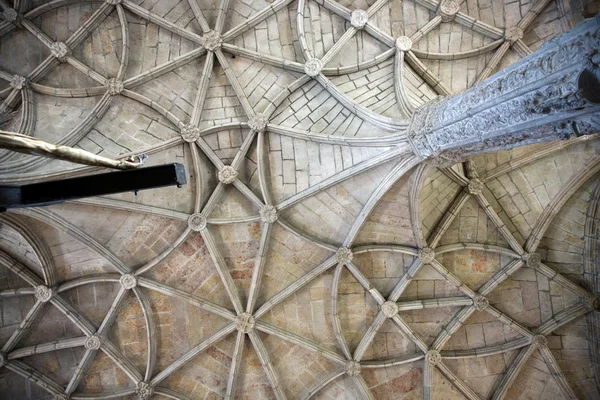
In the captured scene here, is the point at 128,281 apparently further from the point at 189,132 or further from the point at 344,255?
the point at 344,255

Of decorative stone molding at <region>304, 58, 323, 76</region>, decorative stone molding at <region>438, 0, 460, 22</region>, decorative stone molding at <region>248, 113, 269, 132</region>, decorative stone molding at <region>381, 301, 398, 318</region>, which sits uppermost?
decorative stone molding at <region>438, 0, 460, 22</region>

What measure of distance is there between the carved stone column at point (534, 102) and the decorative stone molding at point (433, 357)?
20.8ft

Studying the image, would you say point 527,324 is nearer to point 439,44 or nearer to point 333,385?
point 333,385

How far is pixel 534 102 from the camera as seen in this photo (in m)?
5.80

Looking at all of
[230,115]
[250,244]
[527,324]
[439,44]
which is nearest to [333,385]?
[250,244]

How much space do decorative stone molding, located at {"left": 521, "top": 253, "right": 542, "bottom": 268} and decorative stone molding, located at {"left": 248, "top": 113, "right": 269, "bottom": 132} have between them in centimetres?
699

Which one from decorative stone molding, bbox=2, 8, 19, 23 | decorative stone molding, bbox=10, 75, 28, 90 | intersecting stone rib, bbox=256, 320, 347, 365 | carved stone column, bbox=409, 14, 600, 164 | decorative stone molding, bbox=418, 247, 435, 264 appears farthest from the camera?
intersecting stone rib, bbox=256, 320, 347, 365

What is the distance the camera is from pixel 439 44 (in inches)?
476

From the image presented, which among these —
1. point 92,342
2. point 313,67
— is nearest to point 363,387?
point 92,342

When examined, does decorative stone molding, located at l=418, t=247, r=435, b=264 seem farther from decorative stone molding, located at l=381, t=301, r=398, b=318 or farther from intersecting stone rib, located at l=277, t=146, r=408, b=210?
intersecting stone rib, located at l=277, t=146, r=408, b=210

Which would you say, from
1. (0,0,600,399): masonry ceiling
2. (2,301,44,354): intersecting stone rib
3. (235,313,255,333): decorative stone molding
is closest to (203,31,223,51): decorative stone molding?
(0,0,600,399): masonry ceiling

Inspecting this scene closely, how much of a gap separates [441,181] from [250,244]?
4.86 m

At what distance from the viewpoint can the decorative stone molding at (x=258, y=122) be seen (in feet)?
38.7

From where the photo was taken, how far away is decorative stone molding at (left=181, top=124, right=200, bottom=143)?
11.8 m
